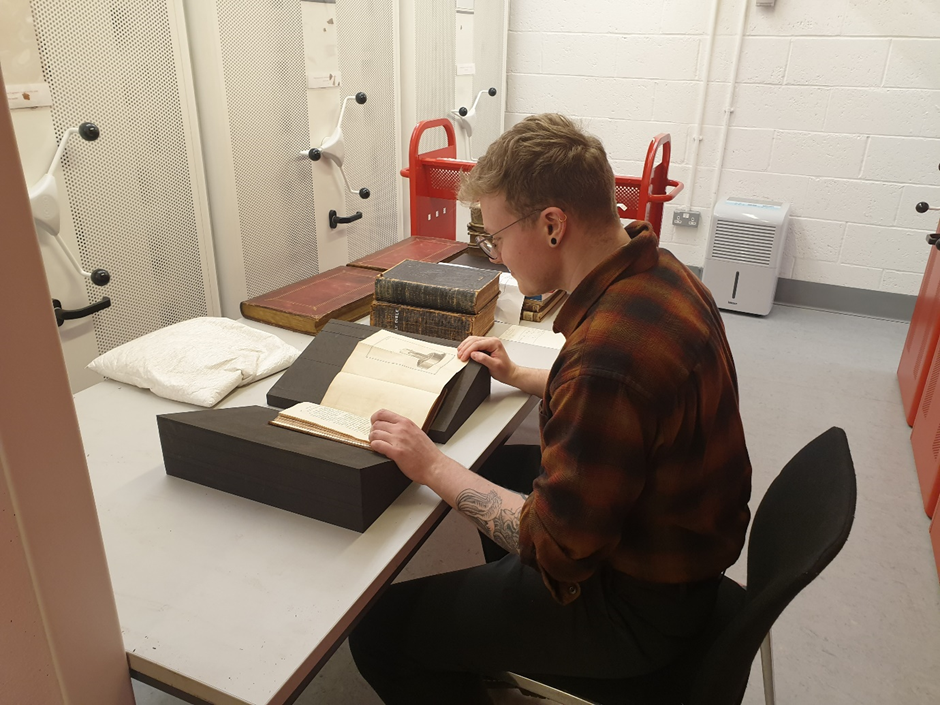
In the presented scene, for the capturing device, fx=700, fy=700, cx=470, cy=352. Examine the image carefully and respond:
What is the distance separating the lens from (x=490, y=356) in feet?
4.43

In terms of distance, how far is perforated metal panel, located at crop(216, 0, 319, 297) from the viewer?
200cm

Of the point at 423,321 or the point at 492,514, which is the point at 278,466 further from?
the point at 423,321

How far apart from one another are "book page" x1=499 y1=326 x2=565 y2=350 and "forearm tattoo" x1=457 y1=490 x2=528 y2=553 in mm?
650

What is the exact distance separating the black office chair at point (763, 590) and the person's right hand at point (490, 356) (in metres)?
0.51

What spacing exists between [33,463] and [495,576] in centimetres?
68

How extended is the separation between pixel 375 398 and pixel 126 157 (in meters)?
1.05

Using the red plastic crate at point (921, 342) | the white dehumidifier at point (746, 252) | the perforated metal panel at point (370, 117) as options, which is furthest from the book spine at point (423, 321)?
the white dehumidifier at point (746, 252)

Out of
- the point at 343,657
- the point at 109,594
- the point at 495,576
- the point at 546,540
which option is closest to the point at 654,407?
the point at 546,540

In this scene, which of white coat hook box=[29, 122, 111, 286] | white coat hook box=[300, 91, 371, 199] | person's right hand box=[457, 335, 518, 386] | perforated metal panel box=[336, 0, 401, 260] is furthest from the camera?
perforated metal panel box=[336, 0, 401, 260]

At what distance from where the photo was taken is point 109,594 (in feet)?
2.30

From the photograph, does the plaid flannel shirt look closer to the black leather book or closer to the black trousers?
the black trousers

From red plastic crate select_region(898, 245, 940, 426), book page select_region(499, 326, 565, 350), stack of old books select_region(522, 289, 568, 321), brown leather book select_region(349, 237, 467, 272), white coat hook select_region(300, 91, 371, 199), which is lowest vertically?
red plastic crate select_region(898, 245, 940, 426)

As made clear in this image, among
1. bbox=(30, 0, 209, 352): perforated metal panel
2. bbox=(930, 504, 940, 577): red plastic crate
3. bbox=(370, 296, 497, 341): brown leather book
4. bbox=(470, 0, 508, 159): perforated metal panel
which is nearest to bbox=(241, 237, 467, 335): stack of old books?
bbox=(370, 296, 497, 341): brown leather book

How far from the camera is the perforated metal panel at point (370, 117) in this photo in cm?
253
